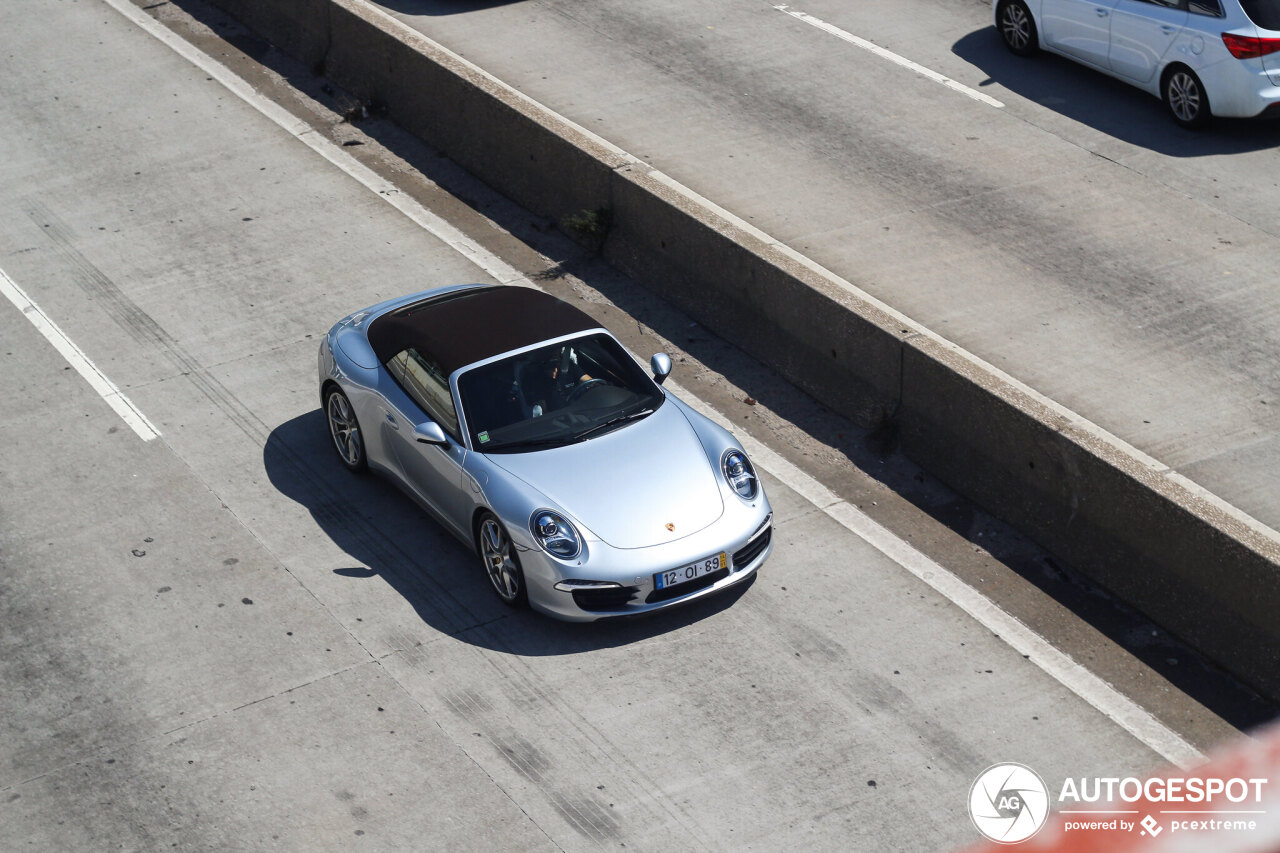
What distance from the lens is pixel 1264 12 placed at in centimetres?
1345

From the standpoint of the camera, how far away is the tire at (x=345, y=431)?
387 inches

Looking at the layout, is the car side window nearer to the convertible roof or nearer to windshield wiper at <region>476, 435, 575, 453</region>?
the convertible roof

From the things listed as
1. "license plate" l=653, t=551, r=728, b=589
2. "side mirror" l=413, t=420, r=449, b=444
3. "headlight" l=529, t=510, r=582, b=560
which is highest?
"side mirror" l=413, t=420, r=449, b=444

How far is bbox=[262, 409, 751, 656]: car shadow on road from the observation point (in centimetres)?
858

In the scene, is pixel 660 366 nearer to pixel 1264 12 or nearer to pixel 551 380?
pixel 551 380

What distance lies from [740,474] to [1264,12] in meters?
7.78

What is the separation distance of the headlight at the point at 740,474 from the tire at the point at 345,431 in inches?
96.5

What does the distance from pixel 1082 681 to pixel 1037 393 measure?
2409mm

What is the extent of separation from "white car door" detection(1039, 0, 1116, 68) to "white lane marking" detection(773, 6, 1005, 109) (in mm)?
1058

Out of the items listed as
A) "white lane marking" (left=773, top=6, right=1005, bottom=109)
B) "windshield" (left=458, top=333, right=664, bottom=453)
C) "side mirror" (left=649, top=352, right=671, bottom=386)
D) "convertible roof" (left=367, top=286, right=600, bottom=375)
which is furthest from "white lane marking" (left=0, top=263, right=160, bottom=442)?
"white lane marking" (left=773, top=6, right=1005, bottom=109)

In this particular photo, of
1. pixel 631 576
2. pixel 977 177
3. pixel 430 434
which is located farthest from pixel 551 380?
pixel 977 177

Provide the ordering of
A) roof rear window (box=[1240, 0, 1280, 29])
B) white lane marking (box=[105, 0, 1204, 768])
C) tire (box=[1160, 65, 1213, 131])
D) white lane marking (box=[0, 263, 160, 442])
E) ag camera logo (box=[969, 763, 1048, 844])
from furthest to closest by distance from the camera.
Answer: tire (box=[1160, 65, 1213, 131]) < roof rear window (box=[1240, 0, 1280, 29]) < white lane marking (box=[0, 263, 160, 442]) < white lane marking (box=[105, 0, 1204, 768]) < ag camera logo (box=[969, 763, 1048, 844])

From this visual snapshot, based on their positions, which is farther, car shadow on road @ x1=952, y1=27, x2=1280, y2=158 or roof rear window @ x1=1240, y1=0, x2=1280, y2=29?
car shadow on road @ x1=952, y1=27, x2=1280, y2=158

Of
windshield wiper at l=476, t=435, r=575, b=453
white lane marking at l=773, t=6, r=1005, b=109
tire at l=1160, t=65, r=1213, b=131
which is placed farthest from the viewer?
white lane marking at l=773, t=6, r=1005, b=109
